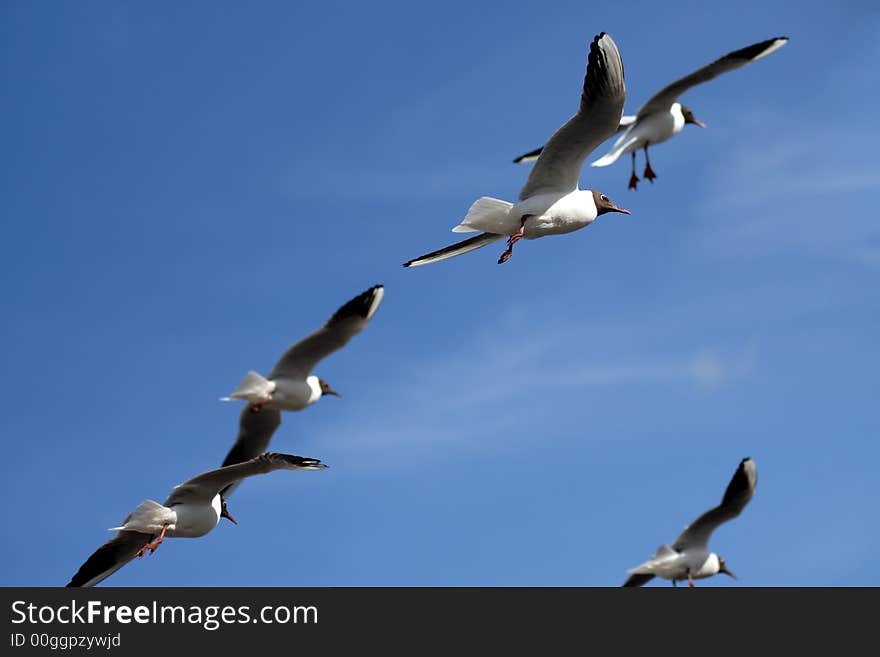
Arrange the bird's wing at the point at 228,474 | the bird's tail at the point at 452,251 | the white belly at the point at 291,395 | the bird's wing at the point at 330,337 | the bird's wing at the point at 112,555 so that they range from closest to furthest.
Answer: the bird's wing at the point at 228,474, the bird's tail at the point at 452,251, the bird's wing at the point at 112,555, the bird's wing at the point at 330,337, the white belly at the point at 291,395

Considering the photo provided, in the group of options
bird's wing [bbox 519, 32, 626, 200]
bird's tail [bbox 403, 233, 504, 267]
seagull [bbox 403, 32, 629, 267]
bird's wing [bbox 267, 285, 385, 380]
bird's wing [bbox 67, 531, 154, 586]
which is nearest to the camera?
bird's wing [bbox 519, 32, 626, 200]

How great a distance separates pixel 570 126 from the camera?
10039 millimetres

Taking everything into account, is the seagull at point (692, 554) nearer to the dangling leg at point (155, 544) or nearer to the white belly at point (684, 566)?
the white belly at point (684, 566)

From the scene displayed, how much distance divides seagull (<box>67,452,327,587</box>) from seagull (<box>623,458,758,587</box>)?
515 cm

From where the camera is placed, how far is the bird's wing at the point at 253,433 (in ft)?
51.8

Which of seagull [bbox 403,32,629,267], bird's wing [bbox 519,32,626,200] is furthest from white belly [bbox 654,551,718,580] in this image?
bird's wing [bbox 519,32,626,200]

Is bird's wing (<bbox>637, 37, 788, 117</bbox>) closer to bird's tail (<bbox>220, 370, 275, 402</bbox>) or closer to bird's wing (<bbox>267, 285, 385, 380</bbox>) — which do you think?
bird's wing (<bbox>267, 285, 385, 380</bbox>)

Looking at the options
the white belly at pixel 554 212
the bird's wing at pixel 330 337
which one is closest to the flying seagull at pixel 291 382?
the bird's wing at pixel 330 337

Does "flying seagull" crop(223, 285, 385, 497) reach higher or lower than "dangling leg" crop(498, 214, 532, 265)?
higher

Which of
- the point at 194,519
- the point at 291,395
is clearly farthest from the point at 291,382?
the point at 194,519

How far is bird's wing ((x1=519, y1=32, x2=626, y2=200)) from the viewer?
380 inches

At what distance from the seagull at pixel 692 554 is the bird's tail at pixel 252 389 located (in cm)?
484

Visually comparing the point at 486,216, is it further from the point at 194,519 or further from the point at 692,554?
the point at 692,554
